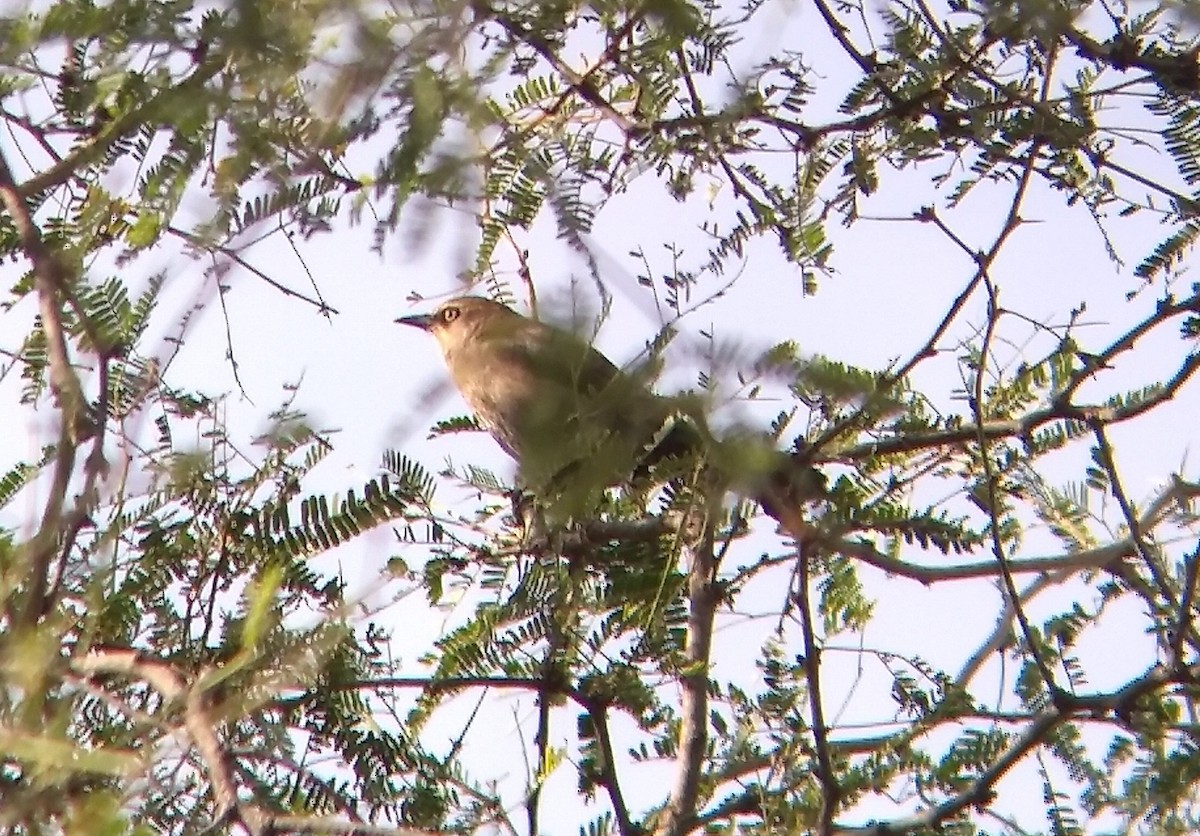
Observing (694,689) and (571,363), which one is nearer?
(571,363)

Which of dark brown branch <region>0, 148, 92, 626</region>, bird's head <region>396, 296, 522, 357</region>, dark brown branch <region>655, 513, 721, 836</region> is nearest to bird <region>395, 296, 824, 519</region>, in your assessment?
dark brown branch <region>0, 148, 92, 626</region>

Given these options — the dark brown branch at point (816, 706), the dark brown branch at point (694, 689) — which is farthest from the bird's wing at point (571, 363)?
the dark brown branch at point (694, 689)

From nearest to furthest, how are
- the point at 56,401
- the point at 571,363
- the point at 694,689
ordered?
1. the point at 571,363
2. the point at 56,401
3. the point at 694,689

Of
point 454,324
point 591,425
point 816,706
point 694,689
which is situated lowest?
point 591,425

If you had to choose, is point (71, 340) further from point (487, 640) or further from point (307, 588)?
point (487, 640)

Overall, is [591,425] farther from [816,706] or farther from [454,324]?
[454,324]

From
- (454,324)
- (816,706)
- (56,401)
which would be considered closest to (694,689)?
(816,706)

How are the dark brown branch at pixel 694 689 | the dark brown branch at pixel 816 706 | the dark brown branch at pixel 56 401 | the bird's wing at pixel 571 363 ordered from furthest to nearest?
the dark brown branch at pixel 694 689 < the dark brown branch at pixel 816 706 < the dark brown branch at pixel 56 401 < the bird's wing at pixel 571 363

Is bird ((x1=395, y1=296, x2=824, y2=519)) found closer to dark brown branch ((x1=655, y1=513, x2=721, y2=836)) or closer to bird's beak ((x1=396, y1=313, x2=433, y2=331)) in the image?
dark brown branch ((x1=655, y1=513, x2=721, y2=836))

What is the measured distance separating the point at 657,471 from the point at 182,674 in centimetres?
98

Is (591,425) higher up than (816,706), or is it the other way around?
(816,706)

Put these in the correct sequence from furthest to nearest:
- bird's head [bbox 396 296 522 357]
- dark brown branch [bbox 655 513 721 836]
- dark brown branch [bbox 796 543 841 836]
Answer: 1. bird's head [bbox 396 296 522 357]
2. dark brown branch [bbox 655 513 721 836]
3. dark brown branch [bbox 796 543 841 836]

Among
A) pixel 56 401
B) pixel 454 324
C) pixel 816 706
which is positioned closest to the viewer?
pixel 56 401

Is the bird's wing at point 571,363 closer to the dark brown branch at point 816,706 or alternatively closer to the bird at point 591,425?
the bird at point 591,425
